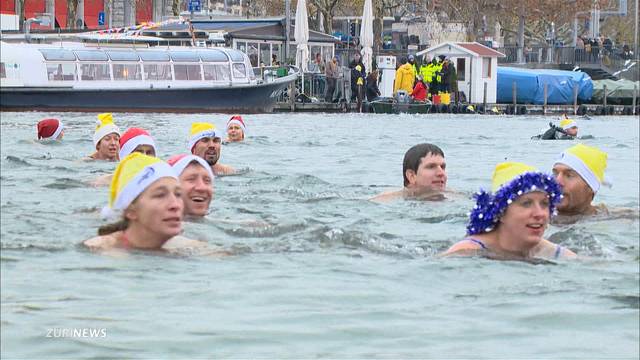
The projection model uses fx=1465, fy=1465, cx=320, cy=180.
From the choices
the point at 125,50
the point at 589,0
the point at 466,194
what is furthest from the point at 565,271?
the point at 589,0

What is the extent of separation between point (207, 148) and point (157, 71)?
29888mm

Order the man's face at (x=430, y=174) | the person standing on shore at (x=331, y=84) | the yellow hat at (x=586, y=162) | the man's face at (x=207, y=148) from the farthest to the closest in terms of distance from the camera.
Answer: the person standing on shore at (x=331, y=84), the man's face at (x=207, y=148), the man's face at (x=430, y=174), the yellow hat at (x=586, y=162)

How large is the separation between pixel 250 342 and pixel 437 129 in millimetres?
28542

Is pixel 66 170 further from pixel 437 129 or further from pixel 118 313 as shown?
pixel 437 129

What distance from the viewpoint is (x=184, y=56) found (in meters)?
45.9

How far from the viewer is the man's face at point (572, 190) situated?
40.2ft

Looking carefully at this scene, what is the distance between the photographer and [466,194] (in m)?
14.9

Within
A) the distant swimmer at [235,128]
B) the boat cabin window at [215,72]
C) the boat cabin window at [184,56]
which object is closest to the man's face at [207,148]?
the distant swimmer at [235,128]

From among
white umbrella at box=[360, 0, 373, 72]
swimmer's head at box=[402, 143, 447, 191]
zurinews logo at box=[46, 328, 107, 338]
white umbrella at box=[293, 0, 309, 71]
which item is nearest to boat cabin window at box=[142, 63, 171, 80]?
white umbrella at box=[293, 0, 309, 71]

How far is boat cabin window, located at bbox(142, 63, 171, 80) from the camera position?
147ft

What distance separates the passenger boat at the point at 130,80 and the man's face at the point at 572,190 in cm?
3026

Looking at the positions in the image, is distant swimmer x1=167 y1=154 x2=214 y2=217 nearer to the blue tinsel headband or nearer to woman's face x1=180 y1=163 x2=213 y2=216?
woman's face x1=180 y1=163 x2=213 y2=216

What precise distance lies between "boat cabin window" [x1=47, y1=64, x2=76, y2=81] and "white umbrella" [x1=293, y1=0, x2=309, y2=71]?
39.2 ft

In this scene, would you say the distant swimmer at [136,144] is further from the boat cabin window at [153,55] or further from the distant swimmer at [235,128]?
the boat cabin window at [153,55]
